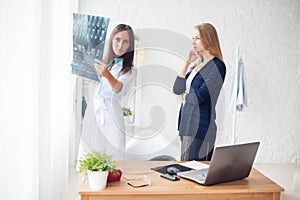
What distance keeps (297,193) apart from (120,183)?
103 cm

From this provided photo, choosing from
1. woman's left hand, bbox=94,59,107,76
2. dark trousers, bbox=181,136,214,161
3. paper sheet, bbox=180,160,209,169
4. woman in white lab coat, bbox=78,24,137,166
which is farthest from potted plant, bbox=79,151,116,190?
dark trousers, bbox=181,136,214,161

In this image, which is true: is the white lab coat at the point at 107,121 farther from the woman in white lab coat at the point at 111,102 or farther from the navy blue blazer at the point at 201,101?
the navy blue blazer at the point at 201,101

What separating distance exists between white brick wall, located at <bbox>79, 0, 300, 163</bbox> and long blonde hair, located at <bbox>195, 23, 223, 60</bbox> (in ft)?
0.72

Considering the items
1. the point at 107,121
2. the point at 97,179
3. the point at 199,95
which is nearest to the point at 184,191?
the point at 97,179

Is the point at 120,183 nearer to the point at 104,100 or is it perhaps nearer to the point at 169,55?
the point at 104,100

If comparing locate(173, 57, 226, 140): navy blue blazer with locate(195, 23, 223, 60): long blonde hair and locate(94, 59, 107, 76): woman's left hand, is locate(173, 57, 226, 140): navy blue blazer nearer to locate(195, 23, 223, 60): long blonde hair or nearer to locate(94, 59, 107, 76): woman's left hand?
locate(195, 23, 223, 60): long blonde hair

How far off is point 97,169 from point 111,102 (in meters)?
1.34

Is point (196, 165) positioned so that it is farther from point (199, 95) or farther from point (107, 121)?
point (199, 95)

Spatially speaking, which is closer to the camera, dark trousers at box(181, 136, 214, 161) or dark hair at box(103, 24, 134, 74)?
dark hair at box(103, 24, 134, 74)

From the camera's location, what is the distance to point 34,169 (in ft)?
6.16

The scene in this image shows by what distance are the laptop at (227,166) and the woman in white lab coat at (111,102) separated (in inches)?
46.2

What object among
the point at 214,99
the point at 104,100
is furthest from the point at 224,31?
the point at 104,100

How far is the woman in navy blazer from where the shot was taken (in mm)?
3430

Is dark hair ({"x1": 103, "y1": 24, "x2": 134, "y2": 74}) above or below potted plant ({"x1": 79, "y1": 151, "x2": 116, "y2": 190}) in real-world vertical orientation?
above
